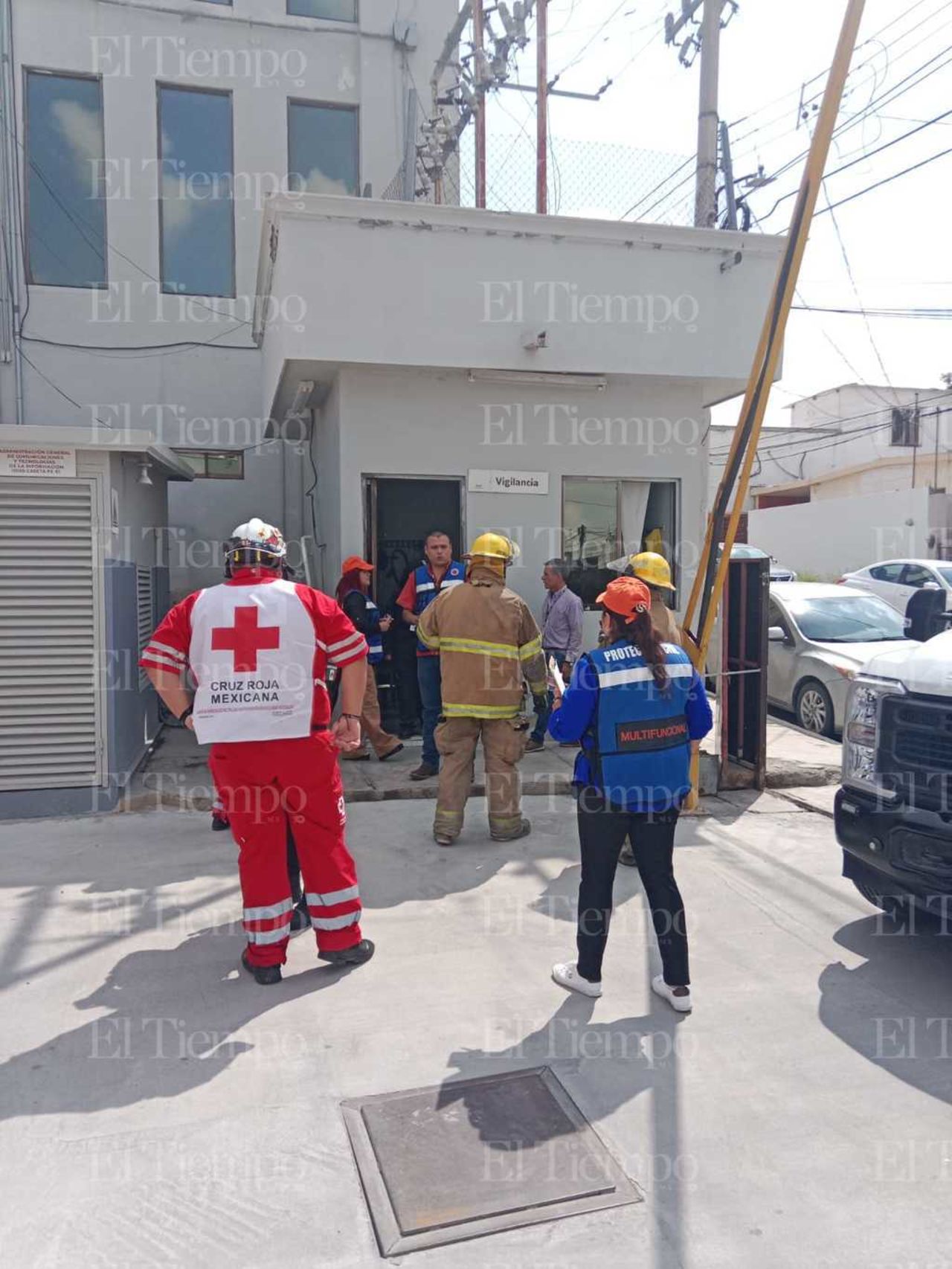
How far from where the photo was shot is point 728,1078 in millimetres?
3516

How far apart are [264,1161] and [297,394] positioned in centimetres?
787

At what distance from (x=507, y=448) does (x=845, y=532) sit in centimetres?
2756

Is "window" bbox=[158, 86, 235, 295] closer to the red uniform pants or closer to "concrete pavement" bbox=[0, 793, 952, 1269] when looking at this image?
"concrete pavement" bbox=[0, 793, 952, 1269]

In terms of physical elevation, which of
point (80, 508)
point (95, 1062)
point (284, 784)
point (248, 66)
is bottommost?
point (95, 1062)

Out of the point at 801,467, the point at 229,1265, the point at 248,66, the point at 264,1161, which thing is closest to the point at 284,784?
the point at 264,1161

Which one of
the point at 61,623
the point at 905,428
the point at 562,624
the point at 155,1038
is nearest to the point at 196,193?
the point at 61,623

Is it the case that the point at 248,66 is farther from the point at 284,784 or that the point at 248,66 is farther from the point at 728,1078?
the point at 728,1078

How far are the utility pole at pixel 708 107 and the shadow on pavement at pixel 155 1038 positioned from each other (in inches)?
358

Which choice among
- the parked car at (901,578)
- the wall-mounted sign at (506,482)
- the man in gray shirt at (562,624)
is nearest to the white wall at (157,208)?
the wall-mounted sign at (506,482)

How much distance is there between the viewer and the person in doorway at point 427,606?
750 centimetres

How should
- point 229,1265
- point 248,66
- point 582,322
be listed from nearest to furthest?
point 229,1265 → point 582,322 → point 248,66

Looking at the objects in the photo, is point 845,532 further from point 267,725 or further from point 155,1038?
point 155,1038

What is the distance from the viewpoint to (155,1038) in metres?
3.81

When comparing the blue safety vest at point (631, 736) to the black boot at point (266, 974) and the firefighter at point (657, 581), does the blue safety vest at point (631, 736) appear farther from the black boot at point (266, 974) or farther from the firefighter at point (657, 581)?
the black boot at point (266, 974)
